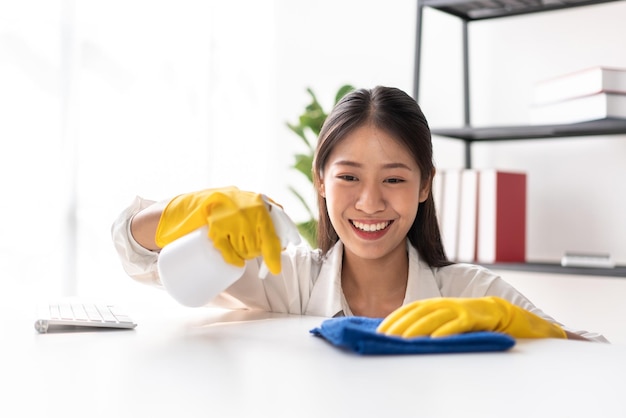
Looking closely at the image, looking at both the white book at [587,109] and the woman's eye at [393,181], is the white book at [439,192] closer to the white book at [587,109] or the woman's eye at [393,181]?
the white book at [587,109]

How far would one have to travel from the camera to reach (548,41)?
2.65 metres

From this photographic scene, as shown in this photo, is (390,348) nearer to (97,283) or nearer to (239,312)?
(239,312)

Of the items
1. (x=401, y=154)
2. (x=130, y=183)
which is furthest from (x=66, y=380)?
(x=130, y=183)

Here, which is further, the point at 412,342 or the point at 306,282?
the point at 306,282

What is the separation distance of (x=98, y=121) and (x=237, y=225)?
1850 millimetres

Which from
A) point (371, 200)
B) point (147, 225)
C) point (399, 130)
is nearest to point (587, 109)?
point (399, 130)

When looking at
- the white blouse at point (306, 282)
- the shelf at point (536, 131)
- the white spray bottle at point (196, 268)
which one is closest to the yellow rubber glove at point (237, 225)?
the white spray bottle at point (196, 268)

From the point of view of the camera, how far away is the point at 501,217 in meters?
2.48

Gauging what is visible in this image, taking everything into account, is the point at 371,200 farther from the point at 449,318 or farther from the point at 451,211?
the point at 451,211

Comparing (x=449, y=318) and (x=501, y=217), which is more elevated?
(x=501, y=217)

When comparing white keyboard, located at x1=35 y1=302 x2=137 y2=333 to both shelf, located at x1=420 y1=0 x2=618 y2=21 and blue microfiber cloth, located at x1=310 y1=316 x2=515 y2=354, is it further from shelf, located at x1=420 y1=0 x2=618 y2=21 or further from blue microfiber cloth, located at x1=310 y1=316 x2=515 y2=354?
shelf, located at x1=420 y1=0 x2=618 y2=21

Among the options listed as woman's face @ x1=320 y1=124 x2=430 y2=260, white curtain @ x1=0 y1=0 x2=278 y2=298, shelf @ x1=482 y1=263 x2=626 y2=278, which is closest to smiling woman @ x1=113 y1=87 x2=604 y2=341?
woman's face @ x1=320 y1=124 x2=430 y2=260

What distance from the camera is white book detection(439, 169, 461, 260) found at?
2.54 metres

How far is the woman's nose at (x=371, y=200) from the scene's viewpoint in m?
1.49
